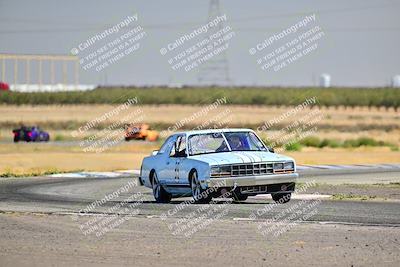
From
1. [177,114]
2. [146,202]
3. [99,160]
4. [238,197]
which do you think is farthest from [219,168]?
[177,114]

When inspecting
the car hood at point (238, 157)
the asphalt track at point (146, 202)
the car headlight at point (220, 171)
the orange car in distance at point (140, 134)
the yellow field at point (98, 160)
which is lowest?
the orange car in distance at point (140, 134)

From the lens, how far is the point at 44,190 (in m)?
24.3

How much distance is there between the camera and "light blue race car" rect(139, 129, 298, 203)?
717 inches

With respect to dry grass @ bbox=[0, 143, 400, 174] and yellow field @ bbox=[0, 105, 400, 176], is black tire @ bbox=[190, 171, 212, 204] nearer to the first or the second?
dry grass @ bbox=[0, 143, 400, 174]

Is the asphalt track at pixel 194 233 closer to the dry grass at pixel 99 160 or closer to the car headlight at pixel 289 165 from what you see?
the car headlight at pixel 289 165

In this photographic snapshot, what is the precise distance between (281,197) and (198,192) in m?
1.57

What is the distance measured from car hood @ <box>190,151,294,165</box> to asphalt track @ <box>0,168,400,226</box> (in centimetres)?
80

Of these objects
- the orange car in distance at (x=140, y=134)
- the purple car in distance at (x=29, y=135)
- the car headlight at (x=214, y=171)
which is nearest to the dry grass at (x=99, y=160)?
the car headlight at (x=214, y=171)

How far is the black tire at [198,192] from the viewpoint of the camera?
724 inches

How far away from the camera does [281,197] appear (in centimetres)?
1888

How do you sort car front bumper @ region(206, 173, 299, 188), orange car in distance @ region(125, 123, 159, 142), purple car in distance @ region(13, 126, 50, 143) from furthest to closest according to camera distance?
1. orange car in distance @ region(125, 123, 159, 142)
2. purple car in distance @ region(13, 126, 50, 143)
3. car front bumper @ region(206, 173, 299, 188)

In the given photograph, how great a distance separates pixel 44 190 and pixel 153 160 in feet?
15.1

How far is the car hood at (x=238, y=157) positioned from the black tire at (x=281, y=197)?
0.69 metres

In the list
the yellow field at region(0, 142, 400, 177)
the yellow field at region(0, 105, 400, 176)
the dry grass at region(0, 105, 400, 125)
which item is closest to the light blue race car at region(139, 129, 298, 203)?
the yellow field at region(0, 142, 400, 177)
